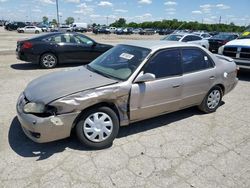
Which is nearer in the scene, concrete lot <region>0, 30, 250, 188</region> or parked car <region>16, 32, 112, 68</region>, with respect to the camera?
concrete lot <region>0, 30, 250, 188</region>

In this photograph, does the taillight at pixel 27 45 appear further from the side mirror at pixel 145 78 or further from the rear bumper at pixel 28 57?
the side mirror at pixel 145 78

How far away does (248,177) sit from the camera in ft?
9.29

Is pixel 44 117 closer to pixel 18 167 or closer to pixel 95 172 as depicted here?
pixel 18 167

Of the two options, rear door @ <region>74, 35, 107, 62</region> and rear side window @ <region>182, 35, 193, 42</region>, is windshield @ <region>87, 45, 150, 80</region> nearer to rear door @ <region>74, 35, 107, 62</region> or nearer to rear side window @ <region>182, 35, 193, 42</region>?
rear door @ <region>74, 35, 107, 62</region>

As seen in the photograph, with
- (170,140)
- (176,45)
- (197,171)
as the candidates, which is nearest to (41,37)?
(176,45)

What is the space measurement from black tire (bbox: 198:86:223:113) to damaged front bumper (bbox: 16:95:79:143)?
278 cm

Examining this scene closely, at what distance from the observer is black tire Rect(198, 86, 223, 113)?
15.3 feet

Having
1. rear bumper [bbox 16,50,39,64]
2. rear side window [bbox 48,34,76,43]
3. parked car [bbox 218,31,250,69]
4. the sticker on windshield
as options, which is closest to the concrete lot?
the sticker on windshield

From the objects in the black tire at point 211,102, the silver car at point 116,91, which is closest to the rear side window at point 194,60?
the silver car at point 116,91

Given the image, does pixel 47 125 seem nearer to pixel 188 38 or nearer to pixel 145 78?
pixel 145 78

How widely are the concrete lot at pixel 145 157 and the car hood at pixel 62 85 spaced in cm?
77

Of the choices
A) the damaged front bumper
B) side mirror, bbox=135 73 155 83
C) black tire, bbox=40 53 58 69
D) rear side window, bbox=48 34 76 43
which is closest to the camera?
the damaged front bumper

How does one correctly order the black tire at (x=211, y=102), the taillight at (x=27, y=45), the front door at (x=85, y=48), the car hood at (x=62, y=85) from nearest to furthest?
1. the car hood at (x=62, y=85)
2. the black tire at (x=211, y=102)
3. the taillight at (x=27, y=45)
4. the front door at (x=85, y=48)

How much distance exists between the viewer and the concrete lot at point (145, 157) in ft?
8.92
